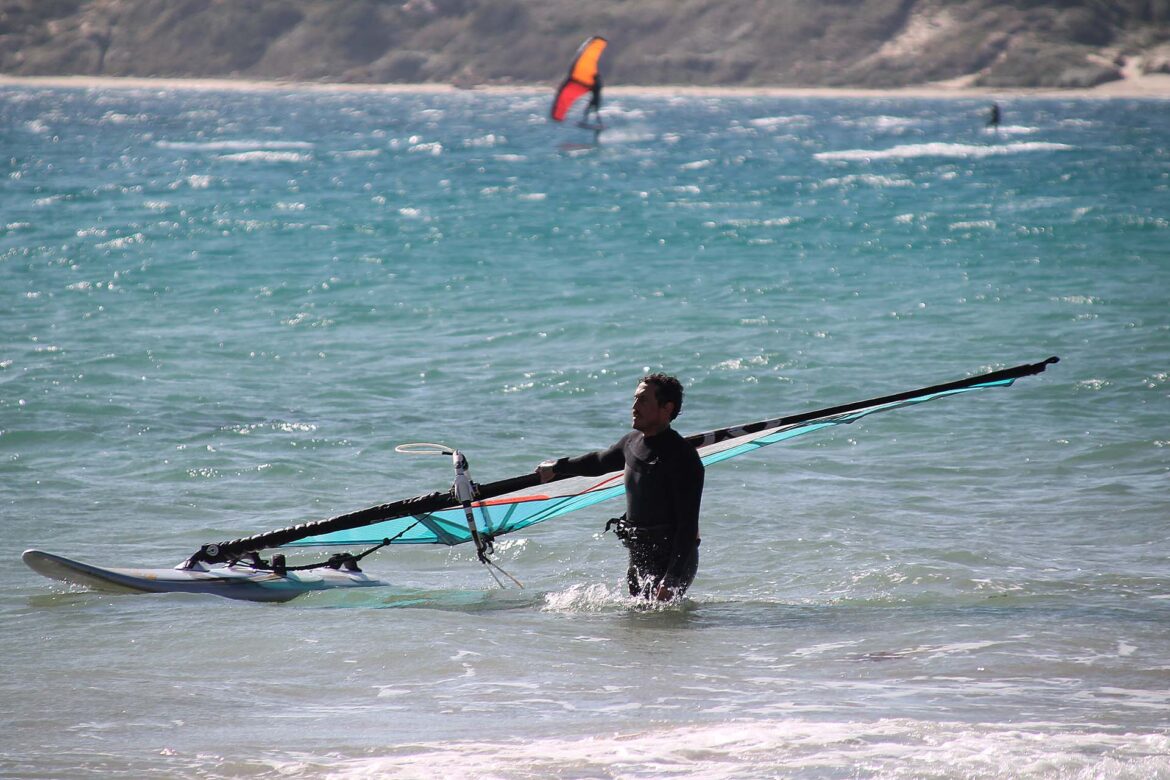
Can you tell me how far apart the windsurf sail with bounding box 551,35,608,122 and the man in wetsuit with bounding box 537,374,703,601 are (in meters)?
30.0

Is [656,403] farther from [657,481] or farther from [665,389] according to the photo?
[657,481]

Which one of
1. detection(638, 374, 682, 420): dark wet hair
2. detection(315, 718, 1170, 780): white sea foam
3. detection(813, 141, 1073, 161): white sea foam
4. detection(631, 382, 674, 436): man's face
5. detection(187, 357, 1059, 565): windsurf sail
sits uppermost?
detection(813, 141, 1073, 161): white sea foam

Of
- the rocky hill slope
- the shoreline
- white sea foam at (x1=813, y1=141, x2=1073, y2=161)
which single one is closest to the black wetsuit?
white sea foam at (x1=813, y1=141, x2=1073, y2=161)

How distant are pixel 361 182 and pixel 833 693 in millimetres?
40889

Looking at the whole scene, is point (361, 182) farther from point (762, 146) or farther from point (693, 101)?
point (693, 101)

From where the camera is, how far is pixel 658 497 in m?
6.61

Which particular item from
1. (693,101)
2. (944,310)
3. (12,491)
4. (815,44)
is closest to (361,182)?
(944,310)

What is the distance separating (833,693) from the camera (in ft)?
18.7

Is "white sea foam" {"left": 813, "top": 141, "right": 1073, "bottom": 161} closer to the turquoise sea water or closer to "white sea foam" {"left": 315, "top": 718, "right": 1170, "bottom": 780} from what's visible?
the turquoise sea water

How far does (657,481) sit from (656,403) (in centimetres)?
43

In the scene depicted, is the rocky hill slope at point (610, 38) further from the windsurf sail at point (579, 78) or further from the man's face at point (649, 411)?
the man's face at point (649, 411)

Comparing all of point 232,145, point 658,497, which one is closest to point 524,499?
point 658,497

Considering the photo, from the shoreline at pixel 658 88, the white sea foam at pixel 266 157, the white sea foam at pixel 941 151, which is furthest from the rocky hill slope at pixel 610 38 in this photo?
the white sea foam at pixel 266 157

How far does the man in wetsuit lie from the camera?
643 cm
